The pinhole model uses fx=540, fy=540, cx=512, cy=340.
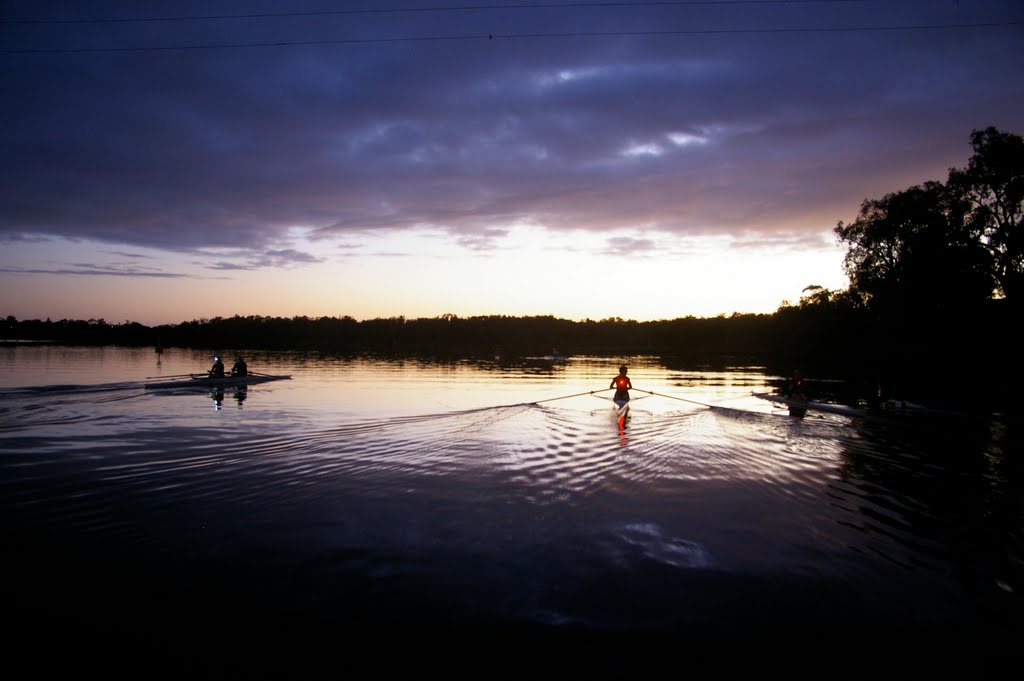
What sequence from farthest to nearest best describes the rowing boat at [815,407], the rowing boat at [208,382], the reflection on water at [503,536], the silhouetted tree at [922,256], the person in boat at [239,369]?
the silhouetted tree at [922,256]
the person in boat at [239,369]
the rowing boat at [208,382]
the rowing boat at [815,407]
the reflection on water at [503,536]

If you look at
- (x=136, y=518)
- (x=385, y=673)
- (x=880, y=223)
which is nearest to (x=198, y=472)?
(x=136, y=518)

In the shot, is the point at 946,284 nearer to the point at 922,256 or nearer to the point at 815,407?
the point at 922,256

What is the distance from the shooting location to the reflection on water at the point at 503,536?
660 cm

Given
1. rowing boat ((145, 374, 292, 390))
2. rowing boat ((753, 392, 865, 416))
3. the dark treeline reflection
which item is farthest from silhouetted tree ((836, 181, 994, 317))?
rowing boat ((145, 374, 292, 390))

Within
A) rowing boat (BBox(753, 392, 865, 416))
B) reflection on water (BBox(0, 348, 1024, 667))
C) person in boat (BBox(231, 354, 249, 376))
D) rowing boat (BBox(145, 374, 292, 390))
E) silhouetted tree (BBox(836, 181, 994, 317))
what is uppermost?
silhouetted tree (BBox(836, 181, 994, 317))

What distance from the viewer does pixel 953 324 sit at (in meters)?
44.8

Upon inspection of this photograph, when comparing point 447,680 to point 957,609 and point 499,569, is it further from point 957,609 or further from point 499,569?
point 957,609

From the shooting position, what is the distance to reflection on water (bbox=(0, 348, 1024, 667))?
6602 mm

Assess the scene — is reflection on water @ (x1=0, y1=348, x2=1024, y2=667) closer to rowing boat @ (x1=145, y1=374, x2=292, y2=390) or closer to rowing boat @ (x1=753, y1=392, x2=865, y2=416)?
rowing boat @ (x1=753, y1=392, x2=865, y2=416)

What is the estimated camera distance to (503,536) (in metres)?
9.26

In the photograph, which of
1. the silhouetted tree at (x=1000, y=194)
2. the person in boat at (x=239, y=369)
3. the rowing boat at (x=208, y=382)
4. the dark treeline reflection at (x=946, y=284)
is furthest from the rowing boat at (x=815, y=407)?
the person in boat at (x=239, y=369)

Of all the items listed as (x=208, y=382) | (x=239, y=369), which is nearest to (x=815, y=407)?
(x=208, y=382)

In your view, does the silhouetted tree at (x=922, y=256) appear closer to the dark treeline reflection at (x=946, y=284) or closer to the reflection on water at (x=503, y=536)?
the dark treeline reflection at (x=946, y=284)

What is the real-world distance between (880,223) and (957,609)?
55339mm
